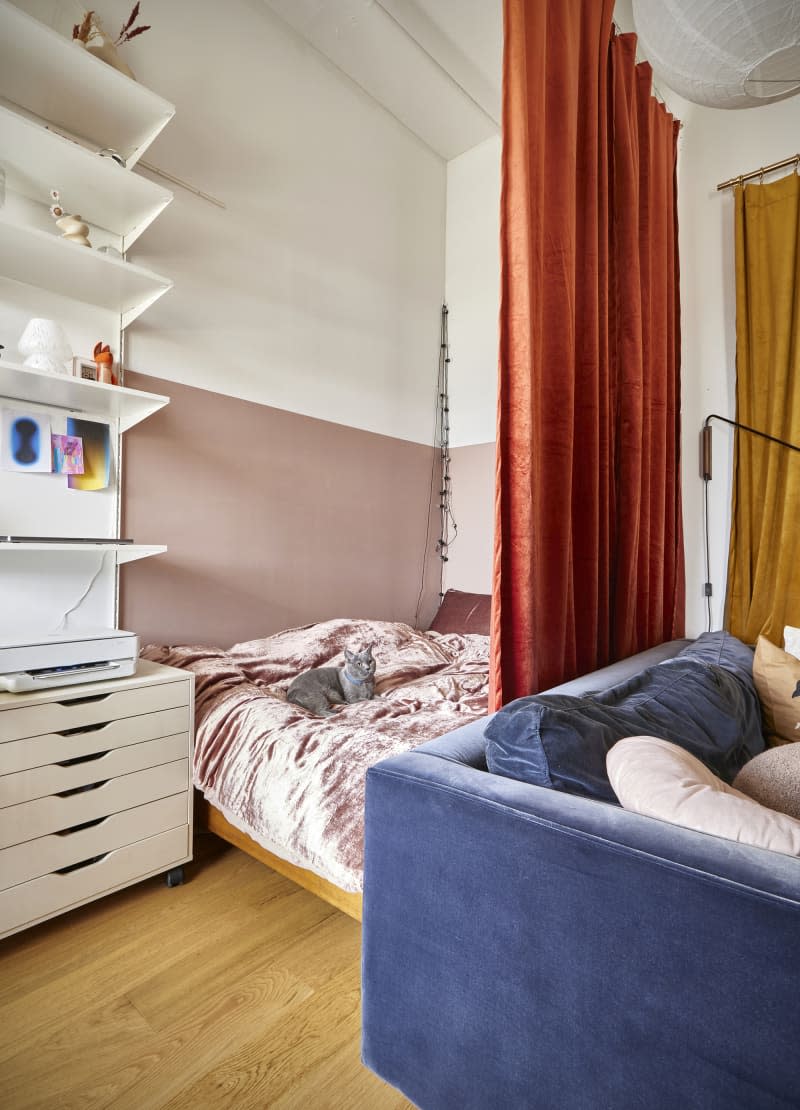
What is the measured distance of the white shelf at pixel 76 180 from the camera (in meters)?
1.53

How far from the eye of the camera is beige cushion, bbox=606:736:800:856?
64cm

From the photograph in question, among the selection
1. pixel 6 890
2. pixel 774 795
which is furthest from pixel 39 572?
pixel 774 795

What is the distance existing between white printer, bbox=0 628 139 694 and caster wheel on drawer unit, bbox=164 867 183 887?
59cm

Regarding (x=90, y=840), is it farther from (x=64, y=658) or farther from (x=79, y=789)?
(x=64, y=658)

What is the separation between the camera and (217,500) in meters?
2.31

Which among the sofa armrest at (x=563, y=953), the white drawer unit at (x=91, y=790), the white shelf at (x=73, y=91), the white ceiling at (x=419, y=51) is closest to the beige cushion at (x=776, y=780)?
the sofa armrest at (x=563, y=953)

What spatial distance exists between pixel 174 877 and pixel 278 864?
0.37 m

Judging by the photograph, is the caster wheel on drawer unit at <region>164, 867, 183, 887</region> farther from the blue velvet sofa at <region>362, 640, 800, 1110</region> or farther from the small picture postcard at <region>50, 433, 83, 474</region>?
the small picture postcard at <region>50, 433, 83, 474</region>

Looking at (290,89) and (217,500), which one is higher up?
Answer: (290,89)

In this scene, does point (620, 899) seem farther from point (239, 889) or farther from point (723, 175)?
point (723, 175)

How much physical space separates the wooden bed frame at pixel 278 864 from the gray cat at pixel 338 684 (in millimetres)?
389

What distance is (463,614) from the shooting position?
292 centimetres

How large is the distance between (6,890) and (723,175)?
3.74 m

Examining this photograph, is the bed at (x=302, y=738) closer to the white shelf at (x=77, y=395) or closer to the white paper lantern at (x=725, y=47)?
the white shelf at (x=77, y=395)
